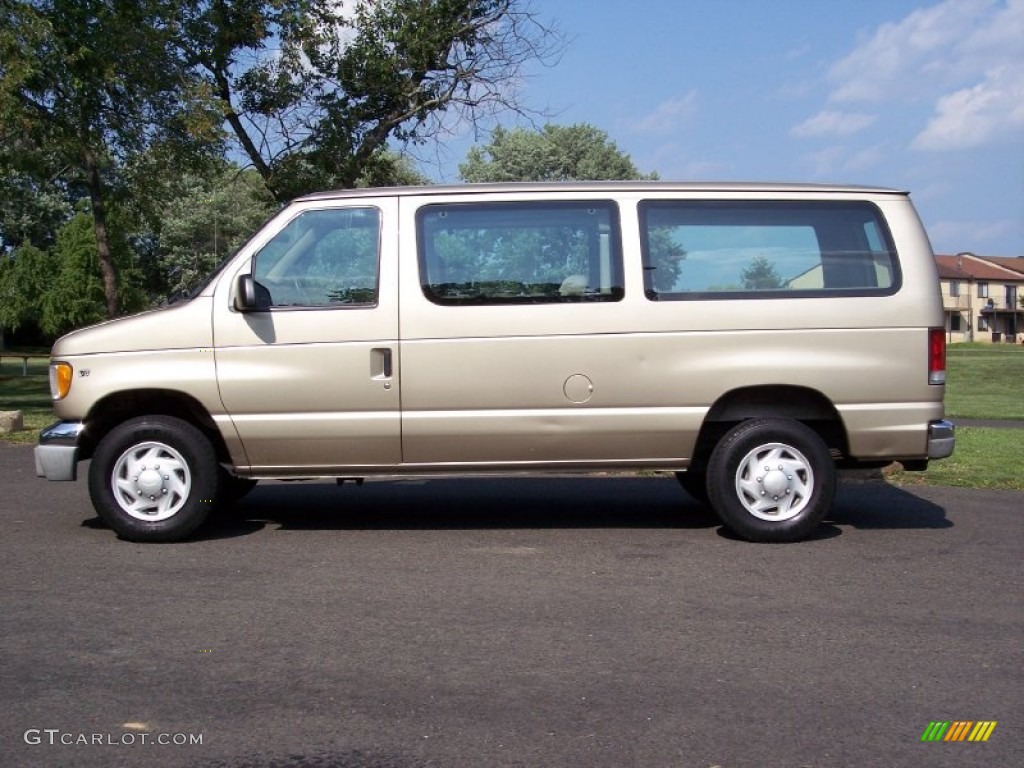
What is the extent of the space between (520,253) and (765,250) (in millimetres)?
1605

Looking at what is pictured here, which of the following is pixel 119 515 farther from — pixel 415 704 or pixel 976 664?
pixel 976 664

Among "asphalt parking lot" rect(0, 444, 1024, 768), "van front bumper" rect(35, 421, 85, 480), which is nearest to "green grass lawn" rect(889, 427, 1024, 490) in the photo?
"asphalt parking lot" rect(0, 444, 1024, 768)

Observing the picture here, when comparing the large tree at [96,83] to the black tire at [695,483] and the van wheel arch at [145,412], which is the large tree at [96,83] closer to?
the van wheel arch at [145,412]

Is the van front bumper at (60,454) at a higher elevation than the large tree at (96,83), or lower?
lower

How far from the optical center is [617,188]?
776 cm

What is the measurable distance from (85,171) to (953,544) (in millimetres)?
18169

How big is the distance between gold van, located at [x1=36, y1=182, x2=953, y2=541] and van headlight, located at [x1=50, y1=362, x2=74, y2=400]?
0.06ft

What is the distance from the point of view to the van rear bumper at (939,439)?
7.57 meters

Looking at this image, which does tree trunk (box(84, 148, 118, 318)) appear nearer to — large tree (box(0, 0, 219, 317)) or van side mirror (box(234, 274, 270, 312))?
large tree (box(0, 0, 219, 317))

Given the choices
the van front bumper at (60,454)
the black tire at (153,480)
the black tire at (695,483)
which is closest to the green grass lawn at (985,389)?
the black tire at (695,483)

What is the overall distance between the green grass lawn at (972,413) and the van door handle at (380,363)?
212 inches

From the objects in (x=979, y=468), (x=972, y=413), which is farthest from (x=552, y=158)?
(x=979, y=468)

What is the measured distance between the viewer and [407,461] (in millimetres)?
7594

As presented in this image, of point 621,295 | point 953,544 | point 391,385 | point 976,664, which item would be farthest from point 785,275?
point 976,664
